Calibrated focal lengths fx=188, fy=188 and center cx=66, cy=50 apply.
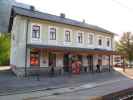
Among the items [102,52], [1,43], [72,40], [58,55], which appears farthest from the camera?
[1,43]

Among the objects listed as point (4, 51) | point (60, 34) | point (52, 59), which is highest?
point (60, 34)

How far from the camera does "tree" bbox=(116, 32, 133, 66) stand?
2180 inches

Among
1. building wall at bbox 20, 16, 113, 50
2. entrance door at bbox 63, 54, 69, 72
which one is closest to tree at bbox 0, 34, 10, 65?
entrance door at bbox 63, 54, 69, 72

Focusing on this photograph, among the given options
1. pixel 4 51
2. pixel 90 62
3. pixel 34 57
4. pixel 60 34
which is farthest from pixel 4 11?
pixel 4 51

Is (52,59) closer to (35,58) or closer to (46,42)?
(46,42)

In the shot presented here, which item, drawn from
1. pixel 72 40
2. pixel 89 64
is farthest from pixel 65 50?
pixel 89 64

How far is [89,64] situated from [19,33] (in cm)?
1225

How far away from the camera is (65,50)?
877 inches

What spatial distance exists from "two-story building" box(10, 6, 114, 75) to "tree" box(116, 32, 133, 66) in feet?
92.4

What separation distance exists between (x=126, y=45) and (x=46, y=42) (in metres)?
40.0

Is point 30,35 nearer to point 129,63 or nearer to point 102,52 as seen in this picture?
point 102,52

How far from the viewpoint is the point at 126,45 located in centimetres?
5675

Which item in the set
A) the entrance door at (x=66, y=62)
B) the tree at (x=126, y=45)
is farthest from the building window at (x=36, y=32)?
the tree at (x=126, y=45)

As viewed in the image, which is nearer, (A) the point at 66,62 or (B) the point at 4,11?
(B) the point at 4,11
